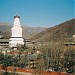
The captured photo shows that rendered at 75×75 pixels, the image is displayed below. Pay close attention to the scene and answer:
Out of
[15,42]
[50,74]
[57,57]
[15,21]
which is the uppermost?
[15,21]

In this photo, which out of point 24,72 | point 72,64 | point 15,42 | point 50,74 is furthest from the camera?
point 15,42

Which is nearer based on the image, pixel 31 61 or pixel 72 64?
pixel 72 64

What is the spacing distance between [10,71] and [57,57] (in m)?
1.73

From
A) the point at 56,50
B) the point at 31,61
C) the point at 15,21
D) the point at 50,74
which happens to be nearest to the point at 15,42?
the point at 15,21

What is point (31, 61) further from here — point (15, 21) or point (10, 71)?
point (15, 21)

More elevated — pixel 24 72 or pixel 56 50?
pixel 56 50

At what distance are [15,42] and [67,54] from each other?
5697mm

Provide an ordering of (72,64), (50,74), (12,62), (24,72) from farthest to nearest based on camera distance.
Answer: (12,62), (72,64), (24,72), (50,74)

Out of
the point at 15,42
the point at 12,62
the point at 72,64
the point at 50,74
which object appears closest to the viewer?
the point at 50,74

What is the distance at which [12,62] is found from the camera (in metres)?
8.59

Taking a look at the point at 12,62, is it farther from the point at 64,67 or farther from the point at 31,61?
the point at 64,67

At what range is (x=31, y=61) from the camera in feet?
28.7

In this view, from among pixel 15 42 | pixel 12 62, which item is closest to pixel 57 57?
pixel 12 62

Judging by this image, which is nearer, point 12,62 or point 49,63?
point 49,63
